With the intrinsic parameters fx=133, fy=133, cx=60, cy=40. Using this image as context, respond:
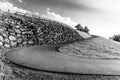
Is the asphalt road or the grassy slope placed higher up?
the asphalt road

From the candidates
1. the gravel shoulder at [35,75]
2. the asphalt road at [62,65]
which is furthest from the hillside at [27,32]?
the gravel shoulder at [35,75]

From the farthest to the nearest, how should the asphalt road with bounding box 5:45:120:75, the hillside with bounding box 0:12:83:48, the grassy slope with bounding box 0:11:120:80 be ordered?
the hillside with bounding box 0:12:83:48 < the asphalt road with bounding box 5:45:120:75 < the grassy slope with bounding box 0:11:120:80

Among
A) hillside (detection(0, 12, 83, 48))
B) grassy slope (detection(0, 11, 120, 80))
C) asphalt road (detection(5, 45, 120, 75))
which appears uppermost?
hillside (detection(0, 12, 83, 48))

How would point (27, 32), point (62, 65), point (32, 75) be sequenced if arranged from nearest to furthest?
point (32, 75), point (62, 65), point (27, 32)

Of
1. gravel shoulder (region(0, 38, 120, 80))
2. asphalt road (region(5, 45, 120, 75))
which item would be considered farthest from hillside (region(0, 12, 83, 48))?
gravel shoulder (region(0, 38, 120, 80))

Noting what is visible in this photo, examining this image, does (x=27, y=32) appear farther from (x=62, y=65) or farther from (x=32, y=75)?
(x=32, y=75)

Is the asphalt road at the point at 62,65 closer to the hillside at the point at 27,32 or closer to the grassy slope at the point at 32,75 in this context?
the grassy slope at the point at 32,75

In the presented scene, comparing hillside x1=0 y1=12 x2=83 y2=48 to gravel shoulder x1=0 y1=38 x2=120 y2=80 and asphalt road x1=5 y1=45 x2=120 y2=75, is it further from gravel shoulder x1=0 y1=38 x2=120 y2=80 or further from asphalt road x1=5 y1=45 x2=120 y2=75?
gravel shoulder x1=0 y1=38 x2=120 y2=80

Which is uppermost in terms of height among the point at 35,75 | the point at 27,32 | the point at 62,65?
the point at 27,32

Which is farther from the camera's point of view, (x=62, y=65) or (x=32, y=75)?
(x=62, y=65)

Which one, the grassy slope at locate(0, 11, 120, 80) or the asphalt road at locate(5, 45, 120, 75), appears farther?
the asphalt road at locate(5, 45, 120, 75)

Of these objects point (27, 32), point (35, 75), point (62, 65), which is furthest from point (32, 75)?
point (27, 32)

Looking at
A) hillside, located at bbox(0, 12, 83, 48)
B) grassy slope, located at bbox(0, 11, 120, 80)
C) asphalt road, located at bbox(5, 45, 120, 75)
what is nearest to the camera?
grassy slope, located at bbox(0, 11, 120, 80)

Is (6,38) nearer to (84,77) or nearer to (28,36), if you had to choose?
(28,36)
